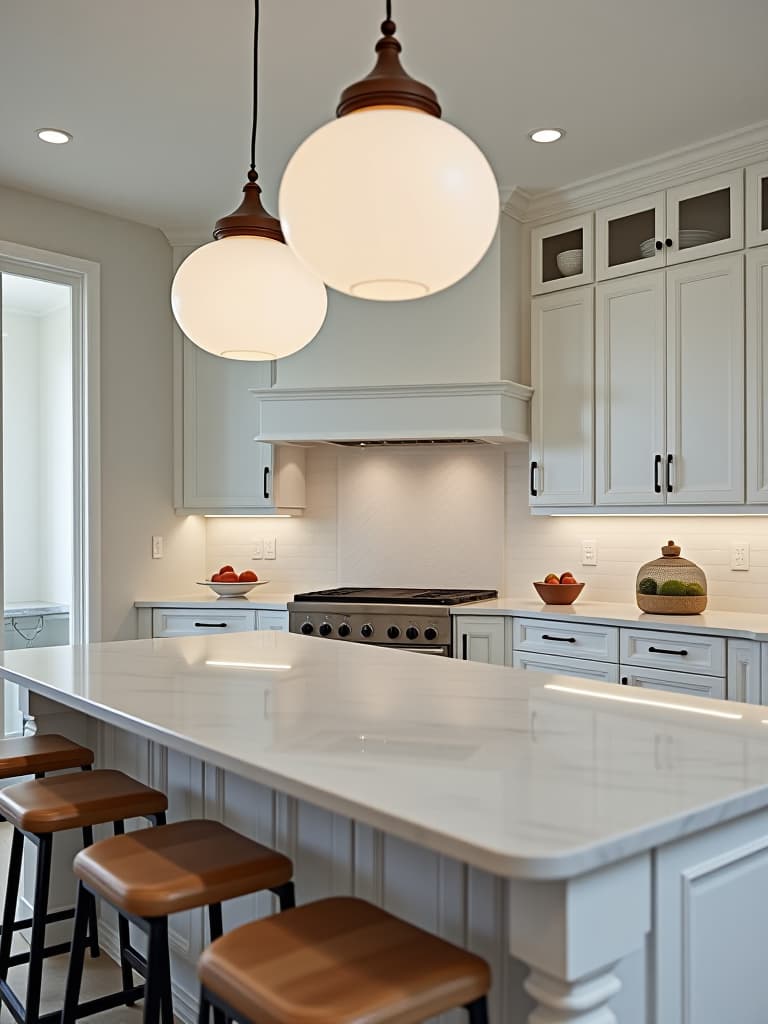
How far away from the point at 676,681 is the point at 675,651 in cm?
11

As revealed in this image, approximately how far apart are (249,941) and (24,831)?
3.28ft

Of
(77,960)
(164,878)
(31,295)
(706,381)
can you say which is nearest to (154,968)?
(164,878)

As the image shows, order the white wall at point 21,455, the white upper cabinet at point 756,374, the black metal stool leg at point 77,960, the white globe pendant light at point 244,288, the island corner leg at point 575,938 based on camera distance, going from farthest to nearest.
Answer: the white wall at point 21,455 < the white upper cabinet at point 756,374 < the white globe pendant light at point 244,288 < the black metal stool leg at point 77,960 < the island corner leg at point 575,938

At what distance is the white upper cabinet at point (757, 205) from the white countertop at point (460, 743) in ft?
7.08

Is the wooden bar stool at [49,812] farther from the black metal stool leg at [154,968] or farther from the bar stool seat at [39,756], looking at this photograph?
the black metal stool leg at [154,968]

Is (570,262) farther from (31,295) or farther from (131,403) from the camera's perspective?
(31,295)

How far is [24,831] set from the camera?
2.14 meters

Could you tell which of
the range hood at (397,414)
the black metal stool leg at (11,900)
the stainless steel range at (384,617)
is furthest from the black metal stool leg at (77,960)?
the range hood at (397,414)

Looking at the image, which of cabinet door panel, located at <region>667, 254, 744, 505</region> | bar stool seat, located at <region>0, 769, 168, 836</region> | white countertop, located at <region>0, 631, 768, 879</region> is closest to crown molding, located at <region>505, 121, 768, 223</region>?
cabinet door panel, located at <region>667, 254, 744, 505</region>

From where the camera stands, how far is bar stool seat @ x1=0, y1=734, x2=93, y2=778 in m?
2.47

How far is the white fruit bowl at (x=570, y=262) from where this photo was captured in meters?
4.21

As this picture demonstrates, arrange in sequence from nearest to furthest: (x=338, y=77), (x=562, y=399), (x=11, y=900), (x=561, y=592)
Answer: (x=11, y=900) < (x=338, y=77) < (x=561, y=592) < (x=562, y=399)

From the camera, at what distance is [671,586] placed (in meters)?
3.74

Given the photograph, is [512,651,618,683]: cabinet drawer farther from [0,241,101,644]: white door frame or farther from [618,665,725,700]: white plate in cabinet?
[0,241,101,644]: white door frame
